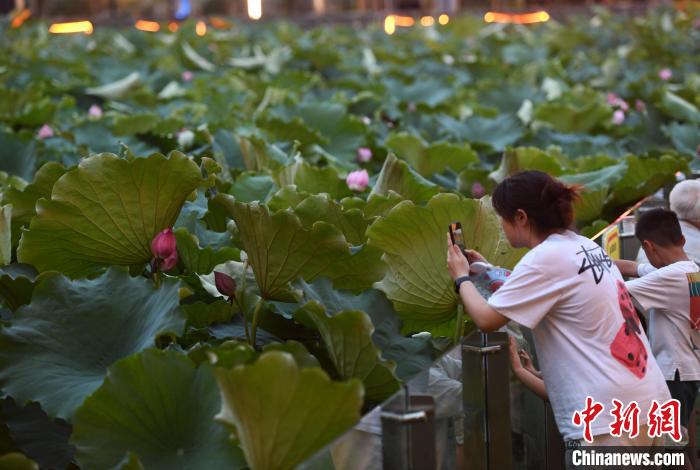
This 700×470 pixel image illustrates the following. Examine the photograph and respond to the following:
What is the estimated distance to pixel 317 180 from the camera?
132 inches

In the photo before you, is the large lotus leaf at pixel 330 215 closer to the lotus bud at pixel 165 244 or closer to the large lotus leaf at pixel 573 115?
the lotus bud at pixel 165 244

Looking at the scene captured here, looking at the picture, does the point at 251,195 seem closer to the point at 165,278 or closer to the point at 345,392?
the point at 165,278

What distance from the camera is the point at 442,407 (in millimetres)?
1997

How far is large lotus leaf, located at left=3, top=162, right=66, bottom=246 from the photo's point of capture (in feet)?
8.46

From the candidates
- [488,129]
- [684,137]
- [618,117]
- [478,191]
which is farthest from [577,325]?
[618,117]

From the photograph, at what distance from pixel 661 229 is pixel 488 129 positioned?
93.0 inches

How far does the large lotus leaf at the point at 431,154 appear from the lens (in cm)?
407

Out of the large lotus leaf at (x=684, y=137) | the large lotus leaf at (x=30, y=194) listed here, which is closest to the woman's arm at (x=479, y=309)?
the large lotus leaf at (x=30, y=194)

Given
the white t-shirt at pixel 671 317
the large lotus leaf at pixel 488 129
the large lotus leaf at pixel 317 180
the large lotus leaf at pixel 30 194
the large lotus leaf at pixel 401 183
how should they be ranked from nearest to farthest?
1. the large lotus leaf at pixel 30 194
2. the white t-shirt at pixel 671 317
3. the large lotus leaf at pixel 401 183
4. the large lotus leaf at pixel 317 180
5. the large lotus leaf at pixel 488 129

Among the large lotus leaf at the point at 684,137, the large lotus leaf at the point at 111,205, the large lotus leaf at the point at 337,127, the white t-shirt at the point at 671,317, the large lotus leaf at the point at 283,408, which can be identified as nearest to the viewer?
the large lotus leaf at the point at 283,408

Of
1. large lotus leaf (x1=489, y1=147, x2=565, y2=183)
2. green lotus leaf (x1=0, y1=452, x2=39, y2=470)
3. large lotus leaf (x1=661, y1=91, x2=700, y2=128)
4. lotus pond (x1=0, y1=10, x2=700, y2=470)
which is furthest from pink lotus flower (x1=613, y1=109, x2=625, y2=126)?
green lotus leaf (x1=0, y1=452, x2=39, y2=470)

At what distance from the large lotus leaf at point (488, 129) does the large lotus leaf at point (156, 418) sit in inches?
129

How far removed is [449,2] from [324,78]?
12655mm

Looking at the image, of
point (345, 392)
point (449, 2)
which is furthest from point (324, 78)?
point (449, 2)
